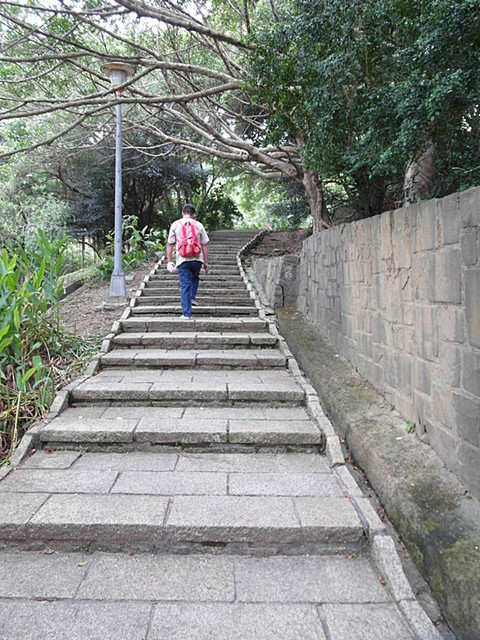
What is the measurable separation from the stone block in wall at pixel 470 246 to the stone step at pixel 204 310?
4643 millimetres

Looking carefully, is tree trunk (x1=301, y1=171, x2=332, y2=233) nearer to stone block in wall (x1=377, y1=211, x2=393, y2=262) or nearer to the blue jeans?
the blue jeans

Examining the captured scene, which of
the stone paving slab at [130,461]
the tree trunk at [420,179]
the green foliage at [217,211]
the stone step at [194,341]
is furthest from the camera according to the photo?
the green foliage at [217,211]

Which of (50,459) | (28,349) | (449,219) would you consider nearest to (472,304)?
(449,219)

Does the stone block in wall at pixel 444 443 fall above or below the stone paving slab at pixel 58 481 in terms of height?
above

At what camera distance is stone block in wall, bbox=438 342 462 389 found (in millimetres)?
2211

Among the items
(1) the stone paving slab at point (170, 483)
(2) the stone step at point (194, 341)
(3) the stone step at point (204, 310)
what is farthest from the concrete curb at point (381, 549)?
(3) the stone step at point (204, 310)

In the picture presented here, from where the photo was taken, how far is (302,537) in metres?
2.25

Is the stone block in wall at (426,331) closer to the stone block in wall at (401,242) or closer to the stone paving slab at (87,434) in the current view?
the stone block in wall at (401,242)

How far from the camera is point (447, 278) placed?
2.32 meters

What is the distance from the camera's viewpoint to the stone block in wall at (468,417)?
6.64 ft

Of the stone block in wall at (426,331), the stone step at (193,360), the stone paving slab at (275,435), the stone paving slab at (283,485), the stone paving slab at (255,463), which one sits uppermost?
the stone block in wall at (426,331)

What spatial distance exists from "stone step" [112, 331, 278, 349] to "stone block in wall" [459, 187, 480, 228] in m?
3.43

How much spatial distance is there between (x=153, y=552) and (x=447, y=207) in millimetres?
2387

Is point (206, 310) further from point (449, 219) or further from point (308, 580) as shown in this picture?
point (308, 580)
